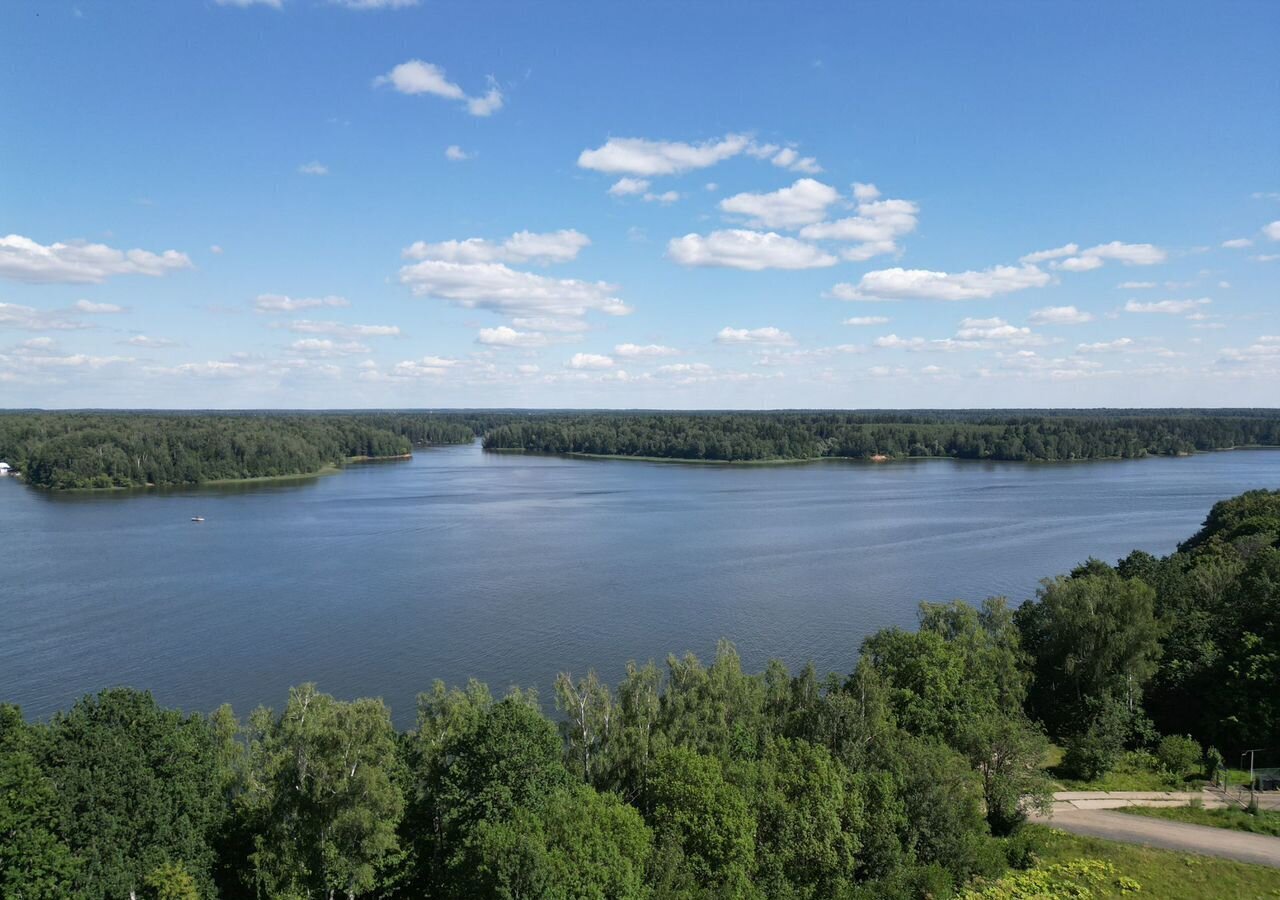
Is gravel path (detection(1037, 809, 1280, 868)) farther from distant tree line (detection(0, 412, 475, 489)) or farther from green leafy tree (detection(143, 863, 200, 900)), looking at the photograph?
distant tree line (detection(0, 412, 475, 489))

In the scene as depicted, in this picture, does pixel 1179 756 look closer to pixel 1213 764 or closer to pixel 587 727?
pixel 1213 764

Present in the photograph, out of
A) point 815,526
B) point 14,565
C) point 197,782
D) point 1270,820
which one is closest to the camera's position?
point 197,782

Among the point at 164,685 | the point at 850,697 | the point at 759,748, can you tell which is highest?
the point at 850,697

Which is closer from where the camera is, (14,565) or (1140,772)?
(1140,772)

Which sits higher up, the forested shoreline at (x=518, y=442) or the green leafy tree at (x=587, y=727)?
the forested shoreline at (x=518, y=442)

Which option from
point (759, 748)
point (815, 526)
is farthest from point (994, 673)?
point (815, 526)

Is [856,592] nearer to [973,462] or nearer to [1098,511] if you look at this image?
[1098,511]

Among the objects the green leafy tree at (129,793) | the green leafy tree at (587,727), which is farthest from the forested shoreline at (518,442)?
the green leafy tree at (587,727)

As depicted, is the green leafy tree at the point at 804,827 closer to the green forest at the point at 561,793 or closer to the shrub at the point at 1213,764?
the green forest at the point at 561,793

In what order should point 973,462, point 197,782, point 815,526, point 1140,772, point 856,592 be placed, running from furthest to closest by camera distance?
point 973,462, point 815,526, point 856,592, point 1140,772, point 197,782
